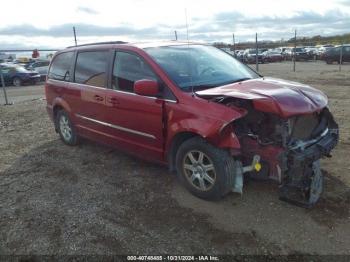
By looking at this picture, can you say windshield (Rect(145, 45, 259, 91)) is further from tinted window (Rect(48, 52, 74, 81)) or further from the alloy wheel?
tinted window (Rect(48, 52, 74, 81))

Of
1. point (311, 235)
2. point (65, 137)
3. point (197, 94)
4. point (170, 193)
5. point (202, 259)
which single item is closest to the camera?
point (202, 259)

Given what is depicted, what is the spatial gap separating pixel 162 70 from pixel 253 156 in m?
1.54

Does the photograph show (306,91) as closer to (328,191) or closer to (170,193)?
(328,191)

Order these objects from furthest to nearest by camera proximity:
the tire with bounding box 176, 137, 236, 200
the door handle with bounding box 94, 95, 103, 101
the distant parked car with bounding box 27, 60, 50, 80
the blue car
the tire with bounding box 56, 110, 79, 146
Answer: the distant parked car with bounding box 27, 60, 50, 80
the blue car
the tire with bounding box 56, 110, 79, 146
the door handle with bounding box 94, 95, 103, 101
the tire with bounding box 176, 137, 236, 200

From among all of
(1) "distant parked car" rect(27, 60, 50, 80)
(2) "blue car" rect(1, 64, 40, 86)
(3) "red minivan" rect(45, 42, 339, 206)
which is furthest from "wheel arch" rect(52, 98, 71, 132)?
(1) "distant parked car" rect(27, 60, 50, 80)

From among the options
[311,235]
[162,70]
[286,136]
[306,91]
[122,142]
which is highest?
[162,70]

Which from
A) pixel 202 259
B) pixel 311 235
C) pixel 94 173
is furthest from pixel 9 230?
pixel 311 235

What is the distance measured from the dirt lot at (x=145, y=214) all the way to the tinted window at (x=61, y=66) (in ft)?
5.30

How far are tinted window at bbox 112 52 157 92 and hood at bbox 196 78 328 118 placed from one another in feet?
2.93

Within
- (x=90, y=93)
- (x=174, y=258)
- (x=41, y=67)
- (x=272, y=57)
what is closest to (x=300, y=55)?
(x=272, y=57)

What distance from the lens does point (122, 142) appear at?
18.1 feet

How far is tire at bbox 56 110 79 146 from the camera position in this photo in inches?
268

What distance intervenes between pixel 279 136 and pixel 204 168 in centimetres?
89

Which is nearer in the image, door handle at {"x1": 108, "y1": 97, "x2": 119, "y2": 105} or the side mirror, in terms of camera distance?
the side mirror
